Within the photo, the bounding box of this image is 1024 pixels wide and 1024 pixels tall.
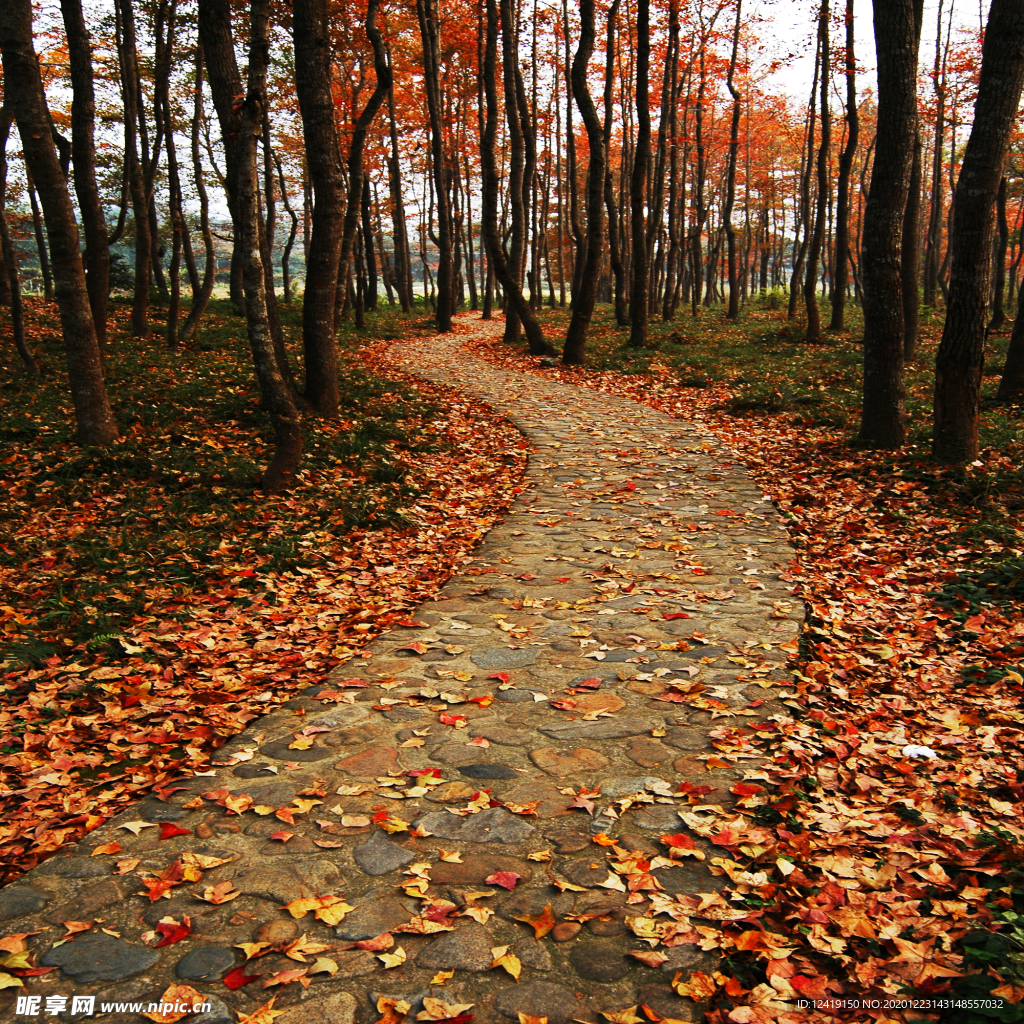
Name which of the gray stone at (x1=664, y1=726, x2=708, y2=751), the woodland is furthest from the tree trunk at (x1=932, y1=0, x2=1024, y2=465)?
the gray stone at (x1=664, y1=726, x2=708, y2=751)

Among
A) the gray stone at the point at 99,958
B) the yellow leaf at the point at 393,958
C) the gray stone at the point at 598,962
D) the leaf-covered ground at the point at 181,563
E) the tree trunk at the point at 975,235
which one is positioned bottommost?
the gray stone at the point at 598,962

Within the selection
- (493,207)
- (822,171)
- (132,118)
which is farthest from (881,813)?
(822,171)

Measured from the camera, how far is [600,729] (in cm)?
397

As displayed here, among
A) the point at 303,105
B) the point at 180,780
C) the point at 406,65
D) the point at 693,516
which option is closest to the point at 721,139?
the point at 406,65

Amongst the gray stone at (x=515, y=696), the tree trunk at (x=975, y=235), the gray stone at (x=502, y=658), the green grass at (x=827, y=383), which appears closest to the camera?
the gray stone at (x=515, y=696)

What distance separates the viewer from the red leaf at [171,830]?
317 cm

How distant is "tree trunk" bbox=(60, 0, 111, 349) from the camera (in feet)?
36.6

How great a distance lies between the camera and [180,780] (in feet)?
11.8

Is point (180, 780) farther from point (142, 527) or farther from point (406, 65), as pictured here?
point (406, 65)

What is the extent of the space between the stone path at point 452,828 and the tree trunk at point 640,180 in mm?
13783

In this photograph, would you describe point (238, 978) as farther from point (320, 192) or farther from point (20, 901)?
point (320, 192)

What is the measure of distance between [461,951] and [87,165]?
13898 millimetres

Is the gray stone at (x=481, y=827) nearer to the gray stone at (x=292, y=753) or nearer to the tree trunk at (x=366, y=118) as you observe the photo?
the gray stone at (x=292, y=753)

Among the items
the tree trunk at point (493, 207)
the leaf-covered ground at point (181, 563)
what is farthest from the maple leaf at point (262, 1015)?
the tree trunk at point (493, 207)
